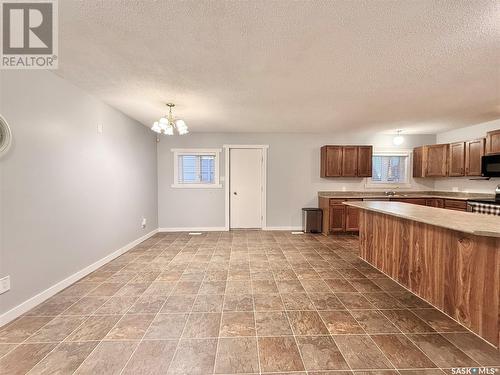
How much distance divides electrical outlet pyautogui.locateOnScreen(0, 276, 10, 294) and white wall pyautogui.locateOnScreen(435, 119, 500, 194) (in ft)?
24.2

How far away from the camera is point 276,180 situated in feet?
18.5

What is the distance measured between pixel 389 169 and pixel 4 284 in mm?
7056

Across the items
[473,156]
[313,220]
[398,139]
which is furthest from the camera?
[313,220]

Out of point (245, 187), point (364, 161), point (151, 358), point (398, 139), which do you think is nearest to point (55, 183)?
point (151, 358)

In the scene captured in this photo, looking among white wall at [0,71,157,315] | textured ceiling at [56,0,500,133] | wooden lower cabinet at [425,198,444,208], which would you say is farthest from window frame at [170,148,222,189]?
wooden lower cabinet at [425,198,444,208]

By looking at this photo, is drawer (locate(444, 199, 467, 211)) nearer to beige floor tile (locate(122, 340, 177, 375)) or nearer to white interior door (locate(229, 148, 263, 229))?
white interior door (locate(229, 148, 263, 229))

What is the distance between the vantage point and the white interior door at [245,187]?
5582mm

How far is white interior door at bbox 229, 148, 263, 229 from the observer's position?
558 centimetres

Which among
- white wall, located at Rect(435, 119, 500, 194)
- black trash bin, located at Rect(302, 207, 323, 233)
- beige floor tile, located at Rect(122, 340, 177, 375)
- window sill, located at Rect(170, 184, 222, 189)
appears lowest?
beige floor tile, located at Rect(122, 340, 177, 375)

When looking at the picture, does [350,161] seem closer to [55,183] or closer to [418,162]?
[418,162]

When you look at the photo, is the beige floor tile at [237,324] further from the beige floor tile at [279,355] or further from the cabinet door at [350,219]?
the cabinet door at [350,219]

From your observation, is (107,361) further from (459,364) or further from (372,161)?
(372,161)

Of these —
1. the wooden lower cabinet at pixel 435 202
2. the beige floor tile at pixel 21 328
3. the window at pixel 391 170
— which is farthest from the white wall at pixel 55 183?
the wooden lower cabinet at pixel 435 202

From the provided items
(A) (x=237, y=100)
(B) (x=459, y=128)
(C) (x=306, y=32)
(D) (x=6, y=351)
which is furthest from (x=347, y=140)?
(D) (x=6, y=351)
